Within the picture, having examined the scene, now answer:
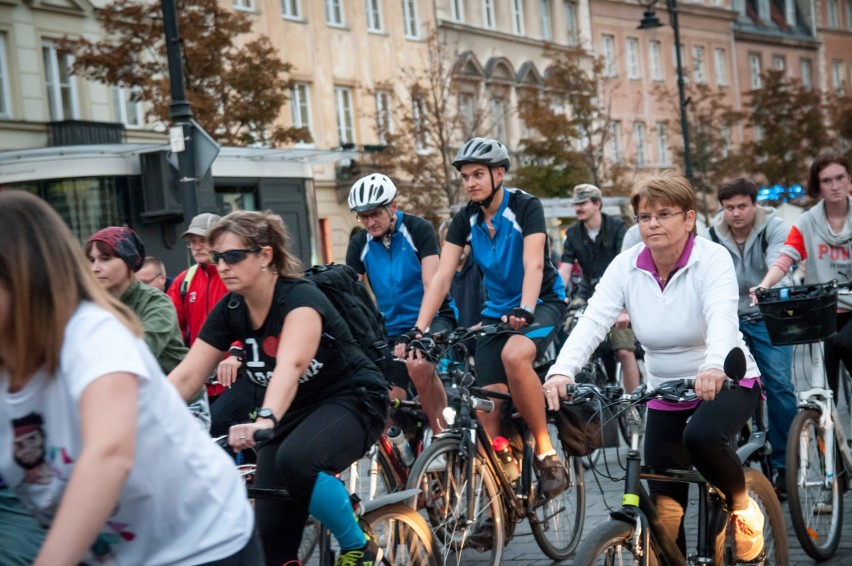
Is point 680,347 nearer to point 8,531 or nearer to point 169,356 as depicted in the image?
point 169,356

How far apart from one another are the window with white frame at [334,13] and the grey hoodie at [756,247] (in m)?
32.4

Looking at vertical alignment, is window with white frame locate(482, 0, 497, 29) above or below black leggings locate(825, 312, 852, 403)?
above

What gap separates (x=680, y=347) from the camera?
16.8 feet

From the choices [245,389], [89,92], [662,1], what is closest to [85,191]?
[89,92]

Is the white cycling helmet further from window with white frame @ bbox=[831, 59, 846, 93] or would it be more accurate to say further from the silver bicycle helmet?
window with white frame @ bbox=[831, 59, 846, 93]

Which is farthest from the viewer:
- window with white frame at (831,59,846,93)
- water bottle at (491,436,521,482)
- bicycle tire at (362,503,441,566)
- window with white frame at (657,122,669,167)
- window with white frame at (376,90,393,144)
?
window with white frame at (831,59,846,93)

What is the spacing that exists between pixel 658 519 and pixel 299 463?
1.29m

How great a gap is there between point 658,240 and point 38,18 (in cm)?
2769

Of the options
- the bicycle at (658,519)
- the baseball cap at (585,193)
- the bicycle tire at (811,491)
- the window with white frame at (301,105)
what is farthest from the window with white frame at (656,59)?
the bicycle at (658,519)

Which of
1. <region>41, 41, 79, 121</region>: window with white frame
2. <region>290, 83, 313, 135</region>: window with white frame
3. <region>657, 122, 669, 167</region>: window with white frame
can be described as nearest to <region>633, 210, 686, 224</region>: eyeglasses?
<region>41, 41, 79, 121</region>: window with white frame

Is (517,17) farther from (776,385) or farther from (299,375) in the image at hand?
(299,375)

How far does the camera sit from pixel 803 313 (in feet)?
22.3

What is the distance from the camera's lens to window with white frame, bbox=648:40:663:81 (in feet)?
199

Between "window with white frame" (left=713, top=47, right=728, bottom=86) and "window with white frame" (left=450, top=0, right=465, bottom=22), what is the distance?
23.6 m
